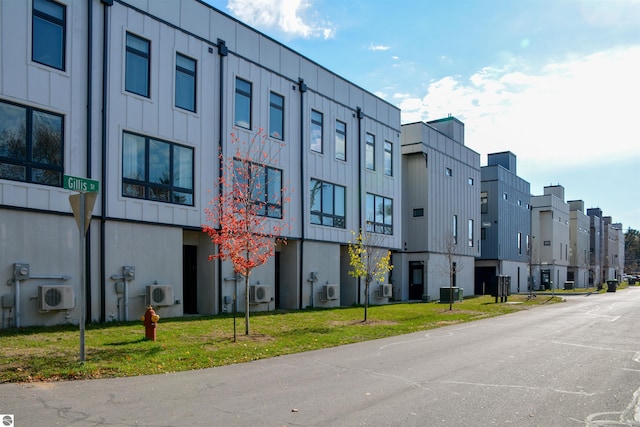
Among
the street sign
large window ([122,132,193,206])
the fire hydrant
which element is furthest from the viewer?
large window ([122,132,193,206])

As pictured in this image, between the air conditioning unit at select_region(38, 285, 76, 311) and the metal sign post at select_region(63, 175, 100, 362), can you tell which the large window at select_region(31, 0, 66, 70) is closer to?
the air conditioning unit at select_region(38, 285, 76, 311)

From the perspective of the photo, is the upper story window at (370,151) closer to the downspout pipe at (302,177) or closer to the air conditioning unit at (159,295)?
the downspout pipe at (302,177)

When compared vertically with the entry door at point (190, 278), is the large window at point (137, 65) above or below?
above

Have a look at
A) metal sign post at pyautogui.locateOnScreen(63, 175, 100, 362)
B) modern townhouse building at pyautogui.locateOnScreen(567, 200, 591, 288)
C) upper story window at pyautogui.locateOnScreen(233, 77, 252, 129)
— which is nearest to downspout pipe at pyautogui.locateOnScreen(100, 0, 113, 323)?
upper story window at pyautogui.locateOnScreen(233, 77, 252, 129)

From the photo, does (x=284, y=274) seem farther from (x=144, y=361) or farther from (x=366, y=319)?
(x=144, y=361)

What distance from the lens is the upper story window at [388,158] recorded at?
29469mm

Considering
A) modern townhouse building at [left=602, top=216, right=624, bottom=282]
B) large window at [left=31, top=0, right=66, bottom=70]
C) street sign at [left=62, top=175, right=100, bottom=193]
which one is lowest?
modern townhouse building at [left=602, top=216, right=624, bottom=282]

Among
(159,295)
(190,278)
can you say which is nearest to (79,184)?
(159,295)

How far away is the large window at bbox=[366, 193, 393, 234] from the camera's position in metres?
27.8

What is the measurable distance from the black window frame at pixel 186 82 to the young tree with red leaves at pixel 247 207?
1854mm

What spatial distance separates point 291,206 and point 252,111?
4138 mm

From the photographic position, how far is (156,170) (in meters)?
16.9

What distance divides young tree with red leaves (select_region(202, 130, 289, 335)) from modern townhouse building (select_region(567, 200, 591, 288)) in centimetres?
6164

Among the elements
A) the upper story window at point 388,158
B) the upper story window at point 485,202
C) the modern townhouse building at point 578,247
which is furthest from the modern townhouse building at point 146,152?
the modern townhouse building at point 578,247
